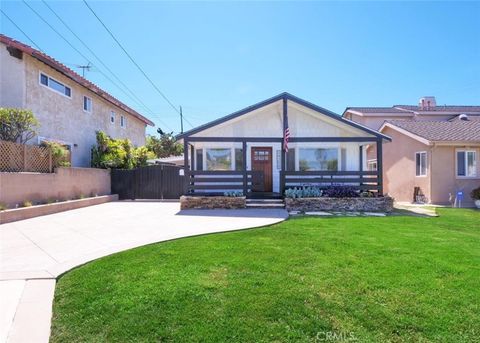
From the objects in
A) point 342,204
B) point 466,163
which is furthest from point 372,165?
point 342,204

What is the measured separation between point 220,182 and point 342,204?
4986mm

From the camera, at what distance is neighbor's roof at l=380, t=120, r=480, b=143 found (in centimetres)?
1582

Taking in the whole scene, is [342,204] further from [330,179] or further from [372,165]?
[372,165]

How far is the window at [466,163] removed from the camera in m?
16.0

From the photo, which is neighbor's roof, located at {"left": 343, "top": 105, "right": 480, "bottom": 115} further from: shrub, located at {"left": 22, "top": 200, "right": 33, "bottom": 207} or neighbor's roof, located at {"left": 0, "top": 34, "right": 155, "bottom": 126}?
shrub, located at {"left": 22, "top": 200, "right": 33, "bottom": 207}

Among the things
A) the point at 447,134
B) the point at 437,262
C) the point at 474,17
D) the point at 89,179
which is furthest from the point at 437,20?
the point at 89,179

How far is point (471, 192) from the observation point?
15336 millimetres

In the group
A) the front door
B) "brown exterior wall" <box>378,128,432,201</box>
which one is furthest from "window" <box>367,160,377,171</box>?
the front door

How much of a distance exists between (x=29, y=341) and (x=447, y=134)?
1865 cm

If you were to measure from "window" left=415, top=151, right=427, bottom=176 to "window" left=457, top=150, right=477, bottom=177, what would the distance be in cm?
145

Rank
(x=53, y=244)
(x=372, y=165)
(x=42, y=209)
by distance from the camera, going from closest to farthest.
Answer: (x=53, y=244), (x=42, y=209), (x=372, y=165)

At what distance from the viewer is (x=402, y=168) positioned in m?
18.3

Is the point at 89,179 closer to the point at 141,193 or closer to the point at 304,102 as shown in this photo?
the point at 141,193

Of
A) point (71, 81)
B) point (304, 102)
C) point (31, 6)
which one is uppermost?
point (31, 6)
